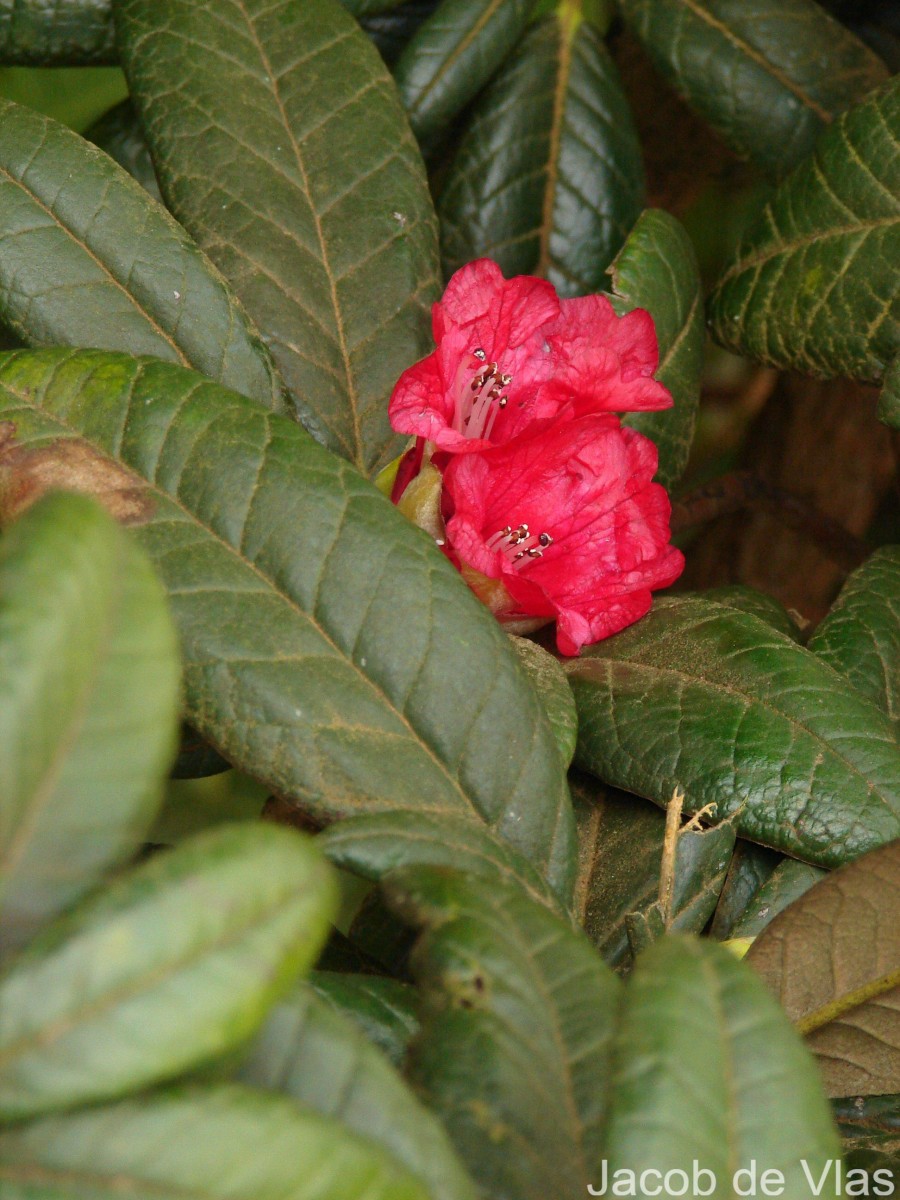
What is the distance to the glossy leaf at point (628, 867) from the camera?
945 millimetres

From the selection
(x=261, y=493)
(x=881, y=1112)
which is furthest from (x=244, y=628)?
(x=881, y=1112)

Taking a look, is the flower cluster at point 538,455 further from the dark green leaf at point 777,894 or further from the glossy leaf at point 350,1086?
the glossy leaf at point 350,1086

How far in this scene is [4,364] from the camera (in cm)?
86

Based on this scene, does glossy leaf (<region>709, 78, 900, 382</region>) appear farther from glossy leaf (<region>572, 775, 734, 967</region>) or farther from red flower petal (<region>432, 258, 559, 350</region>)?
glossy leaf (<region>572, 775, 734, 967</region>)

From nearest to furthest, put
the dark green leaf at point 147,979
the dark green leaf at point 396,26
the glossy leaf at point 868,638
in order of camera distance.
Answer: the dark green leaf at point 147,979
the glossy leaf at point 868,638
the dark green leaf at point 396,26

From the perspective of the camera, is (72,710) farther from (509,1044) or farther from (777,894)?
(777,894)

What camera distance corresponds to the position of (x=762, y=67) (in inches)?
56.3

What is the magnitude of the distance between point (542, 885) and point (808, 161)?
2.88ft

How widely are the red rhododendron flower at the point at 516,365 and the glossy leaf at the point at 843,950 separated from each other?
16.4 inches

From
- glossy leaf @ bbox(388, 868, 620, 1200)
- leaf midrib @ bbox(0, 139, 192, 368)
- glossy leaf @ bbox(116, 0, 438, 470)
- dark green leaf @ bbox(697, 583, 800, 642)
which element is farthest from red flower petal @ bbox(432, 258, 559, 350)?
glossy leaf @ bbox(388, 868, 620, 1200)

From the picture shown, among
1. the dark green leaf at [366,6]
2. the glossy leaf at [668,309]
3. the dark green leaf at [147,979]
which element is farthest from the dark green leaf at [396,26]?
the dark green leaf at [147,979]

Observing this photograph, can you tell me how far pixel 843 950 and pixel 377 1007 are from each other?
0.36m

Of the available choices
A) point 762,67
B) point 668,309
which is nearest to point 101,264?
point 668,309

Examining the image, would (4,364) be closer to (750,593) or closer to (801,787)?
(801,787)
